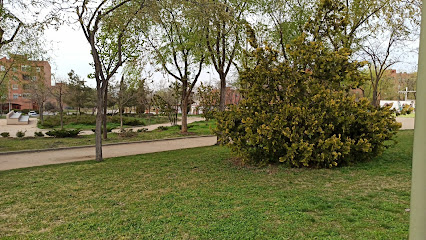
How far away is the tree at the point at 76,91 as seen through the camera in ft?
101

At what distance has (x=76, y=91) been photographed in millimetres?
30953

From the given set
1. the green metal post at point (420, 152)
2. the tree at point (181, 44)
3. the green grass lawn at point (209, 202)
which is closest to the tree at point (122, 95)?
the tree at point (181, 44)

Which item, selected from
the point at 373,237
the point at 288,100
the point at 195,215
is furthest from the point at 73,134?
the point at 373,237

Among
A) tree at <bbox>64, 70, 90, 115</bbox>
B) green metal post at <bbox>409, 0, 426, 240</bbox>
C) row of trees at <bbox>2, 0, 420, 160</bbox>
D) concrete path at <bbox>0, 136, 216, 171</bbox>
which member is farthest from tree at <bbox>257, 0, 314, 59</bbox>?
tree at <bbox>64, 70, 90, 115</bbox>

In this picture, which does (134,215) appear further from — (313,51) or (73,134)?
(73,134)

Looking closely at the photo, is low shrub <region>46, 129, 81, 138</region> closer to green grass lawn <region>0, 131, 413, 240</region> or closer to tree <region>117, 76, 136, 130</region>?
tree <region>117, 76, 136, 130</region>

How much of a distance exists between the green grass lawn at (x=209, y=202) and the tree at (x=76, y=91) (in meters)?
25.1

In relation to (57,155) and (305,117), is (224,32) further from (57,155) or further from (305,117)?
(57,155)

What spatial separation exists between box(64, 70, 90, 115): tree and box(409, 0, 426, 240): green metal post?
108ft

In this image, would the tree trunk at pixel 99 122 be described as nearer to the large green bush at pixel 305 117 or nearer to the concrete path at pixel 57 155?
the concrete path at pixel 57 155

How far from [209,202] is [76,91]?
30.0 meters

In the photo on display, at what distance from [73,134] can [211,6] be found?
11067mm

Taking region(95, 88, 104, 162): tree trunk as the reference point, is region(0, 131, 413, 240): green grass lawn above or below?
below

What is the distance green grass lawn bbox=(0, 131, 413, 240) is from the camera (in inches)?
138
